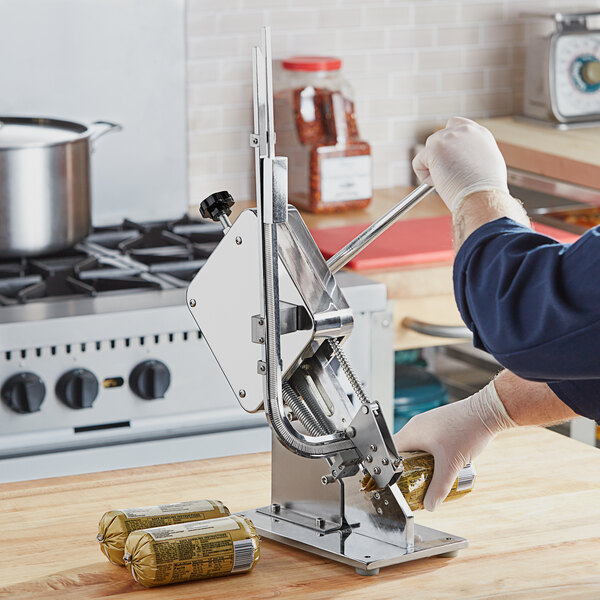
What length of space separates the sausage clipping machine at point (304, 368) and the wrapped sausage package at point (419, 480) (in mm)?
29

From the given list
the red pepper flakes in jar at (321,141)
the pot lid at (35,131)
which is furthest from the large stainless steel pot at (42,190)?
the red pepper flakes in jar at (321,141)

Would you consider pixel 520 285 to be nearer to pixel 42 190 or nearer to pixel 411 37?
pixel 42 190

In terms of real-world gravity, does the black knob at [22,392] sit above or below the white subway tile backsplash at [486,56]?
below

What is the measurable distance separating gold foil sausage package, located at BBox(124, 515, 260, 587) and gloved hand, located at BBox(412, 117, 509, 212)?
409 millimetres

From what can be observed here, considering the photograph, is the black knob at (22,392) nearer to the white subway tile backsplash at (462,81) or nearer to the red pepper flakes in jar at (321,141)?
the red pepper flakes in jar at (321,141)

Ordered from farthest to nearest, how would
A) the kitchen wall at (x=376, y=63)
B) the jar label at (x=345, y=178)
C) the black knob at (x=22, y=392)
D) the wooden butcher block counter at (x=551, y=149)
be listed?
the kitchen wall at (x=376, y=63) → the jar label at (x=345, y=178) → the wooden butcher block counter at (x=551, y=149) → the black knob at (x=22, y=392)

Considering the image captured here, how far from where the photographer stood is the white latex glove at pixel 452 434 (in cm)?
131

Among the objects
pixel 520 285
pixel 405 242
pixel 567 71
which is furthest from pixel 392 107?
pixel 520 285

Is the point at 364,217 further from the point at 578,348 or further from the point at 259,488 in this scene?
the point at 578,348

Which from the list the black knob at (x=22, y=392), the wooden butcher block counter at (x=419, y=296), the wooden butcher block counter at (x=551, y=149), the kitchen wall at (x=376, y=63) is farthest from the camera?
the kitchen wall at (x=376, y=63)

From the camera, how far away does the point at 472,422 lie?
4.44ft

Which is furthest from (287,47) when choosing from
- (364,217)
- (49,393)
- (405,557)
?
(405,557)

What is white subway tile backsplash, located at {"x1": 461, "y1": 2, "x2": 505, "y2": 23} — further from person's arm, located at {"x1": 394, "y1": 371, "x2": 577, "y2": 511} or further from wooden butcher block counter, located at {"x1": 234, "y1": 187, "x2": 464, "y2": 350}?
person's arm, located at {"x1": 394, "y1": 371, "x2": 577, "y2": 511}

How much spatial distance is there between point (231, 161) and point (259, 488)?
1972mm
